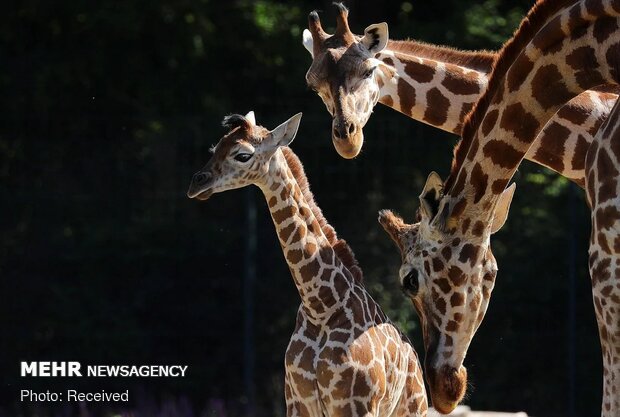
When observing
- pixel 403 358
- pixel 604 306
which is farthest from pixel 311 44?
pixel 604 306

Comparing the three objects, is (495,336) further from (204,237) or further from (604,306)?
(604,306)

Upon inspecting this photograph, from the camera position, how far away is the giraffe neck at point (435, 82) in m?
5.92

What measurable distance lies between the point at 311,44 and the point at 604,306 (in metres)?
3.25

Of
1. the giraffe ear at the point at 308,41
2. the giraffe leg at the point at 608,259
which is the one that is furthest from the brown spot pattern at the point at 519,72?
the giraffe ear at the point at 308,41

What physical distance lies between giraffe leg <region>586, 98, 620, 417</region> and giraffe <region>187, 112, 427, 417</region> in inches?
90.4

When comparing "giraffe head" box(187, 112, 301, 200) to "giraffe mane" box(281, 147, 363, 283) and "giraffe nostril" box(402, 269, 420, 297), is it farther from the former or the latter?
"giraffe nostril" box(402, 269, 420, 297)

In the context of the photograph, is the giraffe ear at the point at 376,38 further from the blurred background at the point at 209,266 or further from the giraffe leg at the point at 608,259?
the blurred background at the point at 209,266

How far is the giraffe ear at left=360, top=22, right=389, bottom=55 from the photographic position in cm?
604

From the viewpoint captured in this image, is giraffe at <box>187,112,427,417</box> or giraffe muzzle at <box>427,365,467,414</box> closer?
giraffe muzzle at <box>427,365,467,414</box>

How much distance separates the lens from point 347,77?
5.96 meters

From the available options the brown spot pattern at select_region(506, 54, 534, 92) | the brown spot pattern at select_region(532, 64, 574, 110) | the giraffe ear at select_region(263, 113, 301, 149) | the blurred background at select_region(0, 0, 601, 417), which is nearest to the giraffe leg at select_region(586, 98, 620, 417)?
the brown spot pattern at select_region(532, 64, 574, 110)

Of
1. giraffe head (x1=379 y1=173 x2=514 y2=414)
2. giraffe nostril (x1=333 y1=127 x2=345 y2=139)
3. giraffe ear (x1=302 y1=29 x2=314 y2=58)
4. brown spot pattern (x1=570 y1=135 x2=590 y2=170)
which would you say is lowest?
giraffe head (x1=379 y1=173 x2=514 y2=414)

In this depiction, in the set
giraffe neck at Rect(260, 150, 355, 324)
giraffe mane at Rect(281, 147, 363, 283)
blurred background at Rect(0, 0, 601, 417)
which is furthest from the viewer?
blurred background at Rect(0, 0, 601, 417)

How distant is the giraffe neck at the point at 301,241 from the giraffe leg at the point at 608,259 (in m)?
2.61
